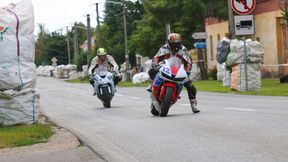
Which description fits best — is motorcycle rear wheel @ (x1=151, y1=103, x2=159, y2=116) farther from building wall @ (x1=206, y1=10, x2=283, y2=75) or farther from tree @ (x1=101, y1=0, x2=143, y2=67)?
tree @ (x1=101, y1=0, x2=143, y2=67)

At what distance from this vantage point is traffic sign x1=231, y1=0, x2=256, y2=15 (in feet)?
80.7

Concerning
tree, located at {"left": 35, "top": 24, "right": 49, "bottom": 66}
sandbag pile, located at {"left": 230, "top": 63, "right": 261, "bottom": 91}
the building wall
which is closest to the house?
the building wall

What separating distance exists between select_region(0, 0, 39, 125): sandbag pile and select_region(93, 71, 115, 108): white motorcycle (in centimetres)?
630

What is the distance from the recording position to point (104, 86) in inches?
820

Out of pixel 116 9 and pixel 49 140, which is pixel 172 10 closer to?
pixel 49 140

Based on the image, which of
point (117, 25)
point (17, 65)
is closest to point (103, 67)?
point (17, 65)

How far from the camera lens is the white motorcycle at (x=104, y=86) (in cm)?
2068

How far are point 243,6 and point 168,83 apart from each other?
1105cm

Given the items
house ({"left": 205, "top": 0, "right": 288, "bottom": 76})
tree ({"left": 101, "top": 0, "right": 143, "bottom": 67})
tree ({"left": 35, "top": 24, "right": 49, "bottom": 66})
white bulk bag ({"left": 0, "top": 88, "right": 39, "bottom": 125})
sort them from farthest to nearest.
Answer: tree ({"left": 35, "top": 24, "right": 49, "bottom": 66}) → tree ({"left": 101, "top": 0, "right": 143, "bottom": 67}) → house ({"left": 205, "top": 0, "right": 288, "bottom": 76}) → white bulk bag ({"left": 0, "top": 88, "right": 39, "bottom": 125})

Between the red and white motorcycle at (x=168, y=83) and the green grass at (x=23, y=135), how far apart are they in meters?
2.40

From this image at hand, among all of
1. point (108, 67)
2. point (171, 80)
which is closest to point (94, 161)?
point (171, 80)

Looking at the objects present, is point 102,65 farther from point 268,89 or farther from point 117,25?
point 117,25

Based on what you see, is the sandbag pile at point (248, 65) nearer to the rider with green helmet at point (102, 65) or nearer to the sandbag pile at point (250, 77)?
the sandbag pile at point (250, 77)

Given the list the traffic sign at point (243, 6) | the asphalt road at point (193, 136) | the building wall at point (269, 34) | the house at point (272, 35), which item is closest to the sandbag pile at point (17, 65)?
the asphalt road at point (193, 136)
